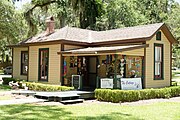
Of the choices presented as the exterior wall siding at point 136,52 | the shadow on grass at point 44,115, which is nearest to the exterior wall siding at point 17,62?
the exterior wall siding at point 136,52

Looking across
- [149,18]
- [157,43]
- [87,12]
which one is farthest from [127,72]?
[149,18]

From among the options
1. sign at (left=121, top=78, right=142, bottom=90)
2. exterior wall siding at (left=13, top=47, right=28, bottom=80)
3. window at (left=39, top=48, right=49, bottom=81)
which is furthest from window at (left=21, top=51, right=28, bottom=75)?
sign at (left=121, top=78, right=142, bottom=90)

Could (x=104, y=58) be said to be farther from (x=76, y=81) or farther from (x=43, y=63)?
(x=43, y=63)

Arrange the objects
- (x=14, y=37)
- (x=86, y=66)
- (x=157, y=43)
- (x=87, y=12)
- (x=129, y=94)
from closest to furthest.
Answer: (x=129, y=94) → (x=157, y=43) → (x=86, y=66) → (x=87, y=12) → (x=14, y=37)

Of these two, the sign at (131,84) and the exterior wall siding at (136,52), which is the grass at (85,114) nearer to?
the sign at (131,84)

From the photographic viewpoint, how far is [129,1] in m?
34.3

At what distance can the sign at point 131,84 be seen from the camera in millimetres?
13449

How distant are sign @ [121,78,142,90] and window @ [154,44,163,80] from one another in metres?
1.89

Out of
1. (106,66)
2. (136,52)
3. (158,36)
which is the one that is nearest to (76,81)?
(106,66)

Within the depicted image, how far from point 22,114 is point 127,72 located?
26.6 ft

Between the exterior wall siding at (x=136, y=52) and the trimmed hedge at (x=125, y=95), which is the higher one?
the exterior wall siding at (x=136, y=52)

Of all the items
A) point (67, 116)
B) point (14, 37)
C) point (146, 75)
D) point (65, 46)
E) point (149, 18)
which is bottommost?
point (67, 116)

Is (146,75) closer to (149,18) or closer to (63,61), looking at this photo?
(63,61)

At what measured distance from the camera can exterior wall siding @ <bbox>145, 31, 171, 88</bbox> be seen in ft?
48.6
